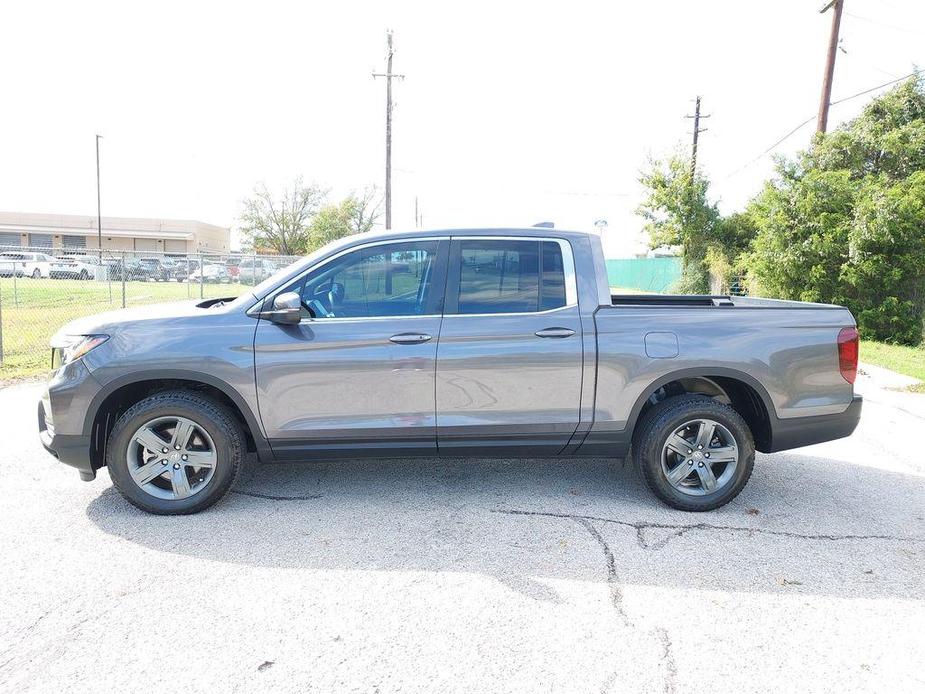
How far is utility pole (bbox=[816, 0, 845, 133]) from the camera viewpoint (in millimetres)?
15797

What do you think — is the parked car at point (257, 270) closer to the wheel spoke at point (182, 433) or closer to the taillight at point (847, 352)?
the wheel spoke at point (182, 433)

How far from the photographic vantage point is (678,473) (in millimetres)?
4125

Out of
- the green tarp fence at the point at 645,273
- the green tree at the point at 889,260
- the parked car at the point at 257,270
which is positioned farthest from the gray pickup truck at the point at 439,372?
the green tarp fence at the point at 645,273

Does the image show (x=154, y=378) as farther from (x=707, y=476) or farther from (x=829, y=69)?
(x=829, y=69)

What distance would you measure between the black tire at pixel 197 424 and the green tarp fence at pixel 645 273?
85.5 ft

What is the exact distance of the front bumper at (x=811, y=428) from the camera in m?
4.14

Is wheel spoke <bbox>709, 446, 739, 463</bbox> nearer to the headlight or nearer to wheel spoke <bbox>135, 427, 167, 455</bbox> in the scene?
wheel spoke <bbox>135, 427, 167, 455</bbox>

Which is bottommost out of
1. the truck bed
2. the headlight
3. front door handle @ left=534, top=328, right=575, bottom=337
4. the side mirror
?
the headlight

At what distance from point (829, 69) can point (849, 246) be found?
6.17m

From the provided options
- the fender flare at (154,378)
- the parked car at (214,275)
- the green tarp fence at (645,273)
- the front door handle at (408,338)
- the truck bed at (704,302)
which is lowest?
the fender flare at (154,378)

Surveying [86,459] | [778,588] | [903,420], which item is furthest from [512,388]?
[903,420]

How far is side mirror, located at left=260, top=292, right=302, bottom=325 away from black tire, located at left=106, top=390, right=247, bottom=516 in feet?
2.27

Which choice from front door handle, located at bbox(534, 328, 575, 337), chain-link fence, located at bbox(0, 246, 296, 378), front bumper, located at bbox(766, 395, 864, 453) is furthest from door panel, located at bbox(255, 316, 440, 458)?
chain-link fence, located at bbox(0, 246, 296, 378)

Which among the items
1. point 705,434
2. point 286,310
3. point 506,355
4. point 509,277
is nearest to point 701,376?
point 705,434
